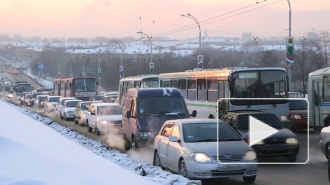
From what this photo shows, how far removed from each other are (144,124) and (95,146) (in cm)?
311

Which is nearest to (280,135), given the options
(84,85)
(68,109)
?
(68,109)

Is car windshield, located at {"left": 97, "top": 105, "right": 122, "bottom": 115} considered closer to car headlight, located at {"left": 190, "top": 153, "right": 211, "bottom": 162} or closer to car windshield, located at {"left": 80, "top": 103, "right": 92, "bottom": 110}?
car windshield, located at {"left": 80, "top": 103, "right": 92, "bottom": 110}

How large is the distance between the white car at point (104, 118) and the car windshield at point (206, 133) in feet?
40.7

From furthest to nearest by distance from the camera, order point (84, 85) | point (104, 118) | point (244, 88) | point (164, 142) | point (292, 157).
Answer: point (84, 85), point (104, 118), point (244, 88), point (292, 157), point (164, 142)

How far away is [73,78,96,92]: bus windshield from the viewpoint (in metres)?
47.7

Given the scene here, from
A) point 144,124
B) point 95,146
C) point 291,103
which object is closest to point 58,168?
point 144,124

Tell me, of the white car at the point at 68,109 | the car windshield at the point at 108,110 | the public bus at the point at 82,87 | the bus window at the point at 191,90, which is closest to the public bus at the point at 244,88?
the bus window at the point at 191,90

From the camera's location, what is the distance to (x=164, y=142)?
11.9 meters

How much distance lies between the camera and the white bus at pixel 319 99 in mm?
21047

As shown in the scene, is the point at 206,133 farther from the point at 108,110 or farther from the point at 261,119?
the point at 108,110

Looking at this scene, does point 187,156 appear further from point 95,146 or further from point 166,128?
point 95,146

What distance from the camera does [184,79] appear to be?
25.6 m

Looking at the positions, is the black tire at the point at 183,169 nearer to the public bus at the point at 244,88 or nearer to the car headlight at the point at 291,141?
the car headlight at the point at 291,141

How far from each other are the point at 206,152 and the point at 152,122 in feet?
18.5
